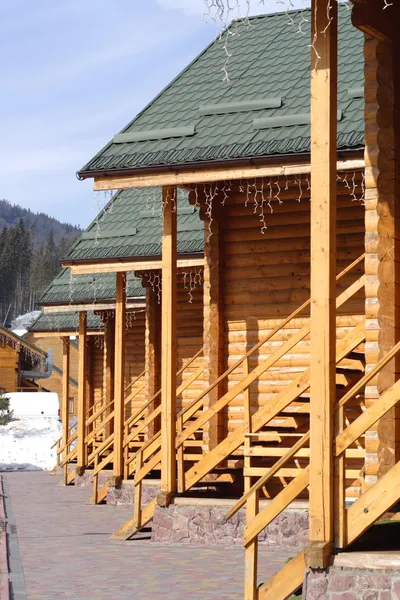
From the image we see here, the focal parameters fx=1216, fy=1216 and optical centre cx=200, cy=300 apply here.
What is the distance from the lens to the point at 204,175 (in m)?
14.1

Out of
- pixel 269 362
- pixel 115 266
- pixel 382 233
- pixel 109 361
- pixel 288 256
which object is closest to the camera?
pixel 382 233

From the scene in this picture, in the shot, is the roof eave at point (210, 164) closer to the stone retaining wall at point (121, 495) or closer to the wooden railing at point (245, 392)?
the wooden railing at point (245, 392)

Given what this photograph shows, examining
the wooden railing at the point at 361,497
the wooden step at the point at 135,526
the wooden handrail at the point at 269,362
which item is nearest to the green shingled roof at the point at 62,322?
the wooden step at the point at 135,526

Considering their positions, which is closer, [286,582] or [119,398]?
[286,582]

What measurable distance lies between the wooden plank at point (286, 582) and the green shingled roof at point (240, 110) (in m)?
5.42

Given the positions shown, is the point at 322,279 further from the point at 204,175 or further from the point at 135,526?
the point at 135,526

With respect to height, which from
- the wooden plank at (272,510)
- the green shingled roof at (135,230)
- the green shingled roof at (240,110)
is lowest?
the wooden plank at (272,510)

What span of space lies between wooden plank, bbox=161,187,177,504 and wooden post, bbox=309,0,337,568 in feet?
19.7

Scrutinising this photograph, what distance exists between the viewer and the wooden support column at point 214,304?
16734 millimetres

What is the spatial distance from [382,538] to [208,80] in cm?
895

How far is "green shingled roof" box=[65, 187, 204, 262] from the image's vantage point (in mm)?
20312

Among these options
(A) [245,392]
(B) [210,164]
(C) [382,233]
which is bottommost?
(A) [245,392]

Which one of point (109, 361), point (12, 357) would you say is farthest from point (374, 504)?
point (12, 357)

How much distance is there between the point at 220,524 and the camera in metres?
14.5
